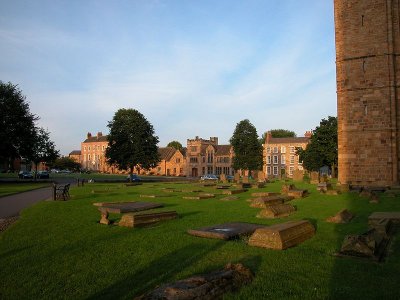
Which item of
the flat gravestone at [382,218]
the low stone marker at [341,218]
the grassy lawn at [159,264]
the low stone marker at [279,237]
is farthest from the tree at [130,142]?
the low stone marker at [279,237]

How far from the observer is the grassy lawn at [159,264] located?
18.2 ft

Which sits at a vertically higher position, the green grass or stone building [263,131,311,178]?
stone building [263,131,311,178]

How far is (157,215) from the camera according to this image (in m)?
12.1

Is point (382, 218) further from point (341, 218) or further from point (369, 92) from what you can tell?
point (369, 92)

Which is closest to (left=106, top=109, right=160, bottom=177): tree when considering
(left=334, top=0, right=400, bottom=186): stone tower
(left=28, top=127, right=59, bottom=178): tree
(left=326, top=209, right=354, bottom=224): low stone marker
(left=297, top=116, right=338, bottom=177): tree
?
(left=28, top=127, right=59, bottom=178): tree

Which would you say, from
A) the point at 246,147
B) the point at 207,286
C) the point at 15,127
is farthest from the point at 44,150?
the point at 207,286

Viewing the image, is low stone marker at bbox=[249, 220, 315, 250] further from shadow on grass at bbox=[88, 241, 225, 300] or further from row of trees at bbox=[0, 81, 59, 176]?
row of trees at bbox=[0, 81, 59, 176]

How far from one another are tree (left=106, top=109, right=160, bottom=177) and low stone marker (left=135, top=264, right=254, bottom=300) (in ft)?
156

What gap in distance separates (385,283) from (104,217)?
8976 millimetres

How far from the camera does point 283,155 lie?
8956cm

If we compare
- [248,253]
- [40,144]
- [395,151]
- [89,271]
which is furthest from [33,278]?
[40,144]

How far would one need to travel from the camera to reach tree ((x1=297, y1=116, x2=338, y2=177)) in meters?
52.7

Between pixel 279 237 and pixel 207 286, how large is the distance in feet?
10.7

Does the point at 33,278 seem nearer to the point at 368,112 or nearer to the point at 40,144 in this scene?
the point at 368,112
